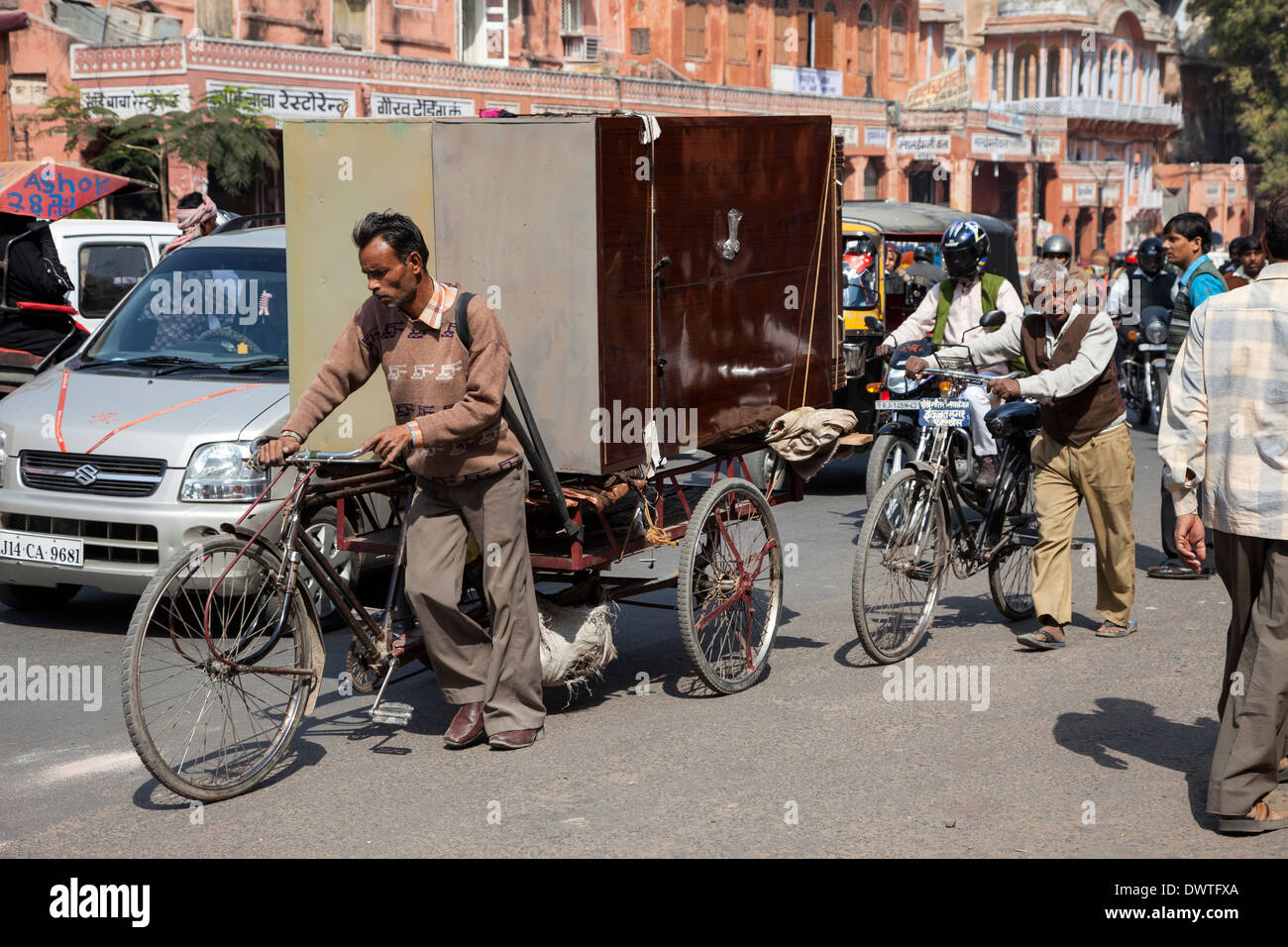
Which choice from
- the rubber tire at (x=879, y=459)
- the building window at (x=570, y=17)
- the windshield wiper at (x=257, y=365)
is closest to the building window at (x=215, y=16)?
the building window at (x=570, y=17)

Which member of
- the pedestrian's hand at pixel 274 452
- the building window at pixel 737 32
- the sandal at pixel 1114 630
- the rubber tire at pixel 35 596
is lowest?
the sandal at pixel 1114 630

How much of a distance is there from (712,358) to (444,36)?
25075 millimetres

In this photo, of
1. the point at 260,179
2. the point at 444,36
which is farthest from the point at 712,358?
the point at 444,36

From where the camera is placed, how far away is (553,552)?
6.29 meters

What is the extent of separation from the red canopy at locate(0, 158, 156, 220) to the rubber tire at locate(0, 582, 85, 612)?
439 centimetres

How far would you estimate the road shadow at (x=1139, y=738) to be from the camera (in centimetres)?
549

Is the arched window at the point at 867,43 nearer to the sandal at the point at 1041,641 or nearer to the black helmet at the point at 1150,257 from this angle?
the black helmet at the point at 1150,257

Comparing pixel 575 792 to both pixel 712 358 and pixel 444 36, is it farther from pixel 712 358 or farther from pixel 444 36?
pixel 444 36

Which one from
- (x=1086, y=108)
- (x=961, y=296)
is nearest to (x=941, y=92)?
(x=1086, y=108)

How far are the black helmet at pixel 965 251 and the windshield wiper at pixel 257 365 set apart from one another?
379 centimetres

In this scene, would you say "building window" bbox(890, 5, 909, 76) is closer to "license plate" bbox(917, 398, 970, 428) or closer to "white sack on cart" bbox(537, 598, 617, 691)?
"license plate" bbox(917, 398, 970, 428)

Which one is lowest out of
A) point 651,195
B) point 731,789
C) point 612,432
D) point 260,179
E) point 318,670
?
point 731,789

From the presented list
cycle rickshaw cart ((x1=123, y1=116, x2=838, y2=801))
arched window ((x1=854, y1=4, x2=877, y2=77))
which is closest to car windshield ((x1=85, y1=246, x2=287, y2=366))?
cycle rickshaw cart ((x1=123, y1=116, x2=838, y2=801))

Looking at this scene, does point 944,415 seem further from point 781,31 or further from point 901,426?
point 781,31
